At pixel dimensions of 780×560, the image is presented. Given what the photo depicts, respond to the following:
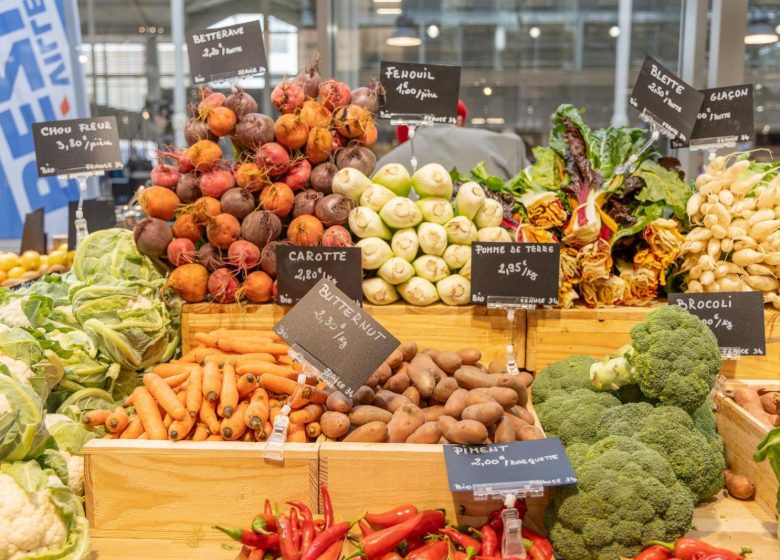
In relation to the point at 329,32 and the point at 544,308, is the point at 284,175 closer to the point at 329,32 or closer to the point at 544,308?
the point at 544,308

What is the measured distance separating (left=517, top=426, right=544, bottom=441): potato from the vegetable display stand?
550 millimetres

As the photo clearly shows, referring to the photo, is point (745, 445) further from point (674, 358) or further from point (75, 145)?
point (75, 145)

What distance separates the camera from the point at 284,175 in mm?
2422

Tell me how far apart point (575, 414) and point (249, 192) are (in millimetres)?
1282

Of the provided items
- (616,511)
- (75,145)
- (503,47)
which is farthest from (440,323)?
(503,47)

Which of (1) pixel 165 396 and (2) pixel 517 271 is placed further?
(2) pixel 517 271

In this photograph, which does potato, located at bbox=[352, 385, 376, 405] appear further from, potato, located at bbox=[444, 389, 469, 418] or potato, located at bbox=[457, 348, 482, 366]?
potato, located at bbox=[457, 348, 482, 366]

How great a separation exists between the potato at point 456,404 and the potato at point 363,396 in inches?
8.2

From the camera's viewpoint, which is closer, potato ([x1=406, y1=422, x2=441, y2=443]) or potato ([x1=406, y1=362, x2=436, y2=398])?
potato ([x1=406, y1=422, x2=441, y2=443])

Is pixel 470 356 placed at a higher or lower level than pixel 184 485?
higher

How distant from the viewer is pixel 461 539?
161cm

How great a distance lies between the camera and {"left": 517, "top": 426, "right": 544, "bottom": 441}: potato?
5.85ft

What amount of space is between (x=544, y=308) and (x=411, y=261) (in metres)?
0.48

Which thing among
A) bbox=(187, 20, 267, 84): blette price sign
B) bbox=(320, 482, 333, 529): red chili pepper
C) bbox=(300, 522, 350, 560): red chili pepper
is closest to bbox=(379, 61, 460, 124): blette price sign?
bbox=(187, 20, 267, 84): blette price sign
